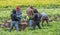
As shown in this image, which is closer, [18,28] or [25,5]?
[18,28]

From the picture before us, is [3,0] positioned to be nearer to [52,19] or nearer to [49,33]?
[52,19]

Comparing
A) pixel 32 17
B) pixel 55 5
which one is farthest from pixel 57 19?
pixel 55 5

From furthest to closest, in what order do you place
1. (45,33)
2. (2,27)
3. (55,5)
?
(55,5) → (2,27) → (45,33)

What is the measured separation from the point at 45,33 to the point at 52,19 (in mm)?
6645

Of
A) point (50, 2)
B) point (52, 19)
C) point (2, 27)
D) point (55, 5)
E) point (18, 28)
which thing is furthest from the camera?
point (50, 2)

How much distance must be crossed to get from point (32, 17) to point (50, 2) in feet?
57.3

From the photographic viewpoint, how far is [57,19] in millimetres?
20797

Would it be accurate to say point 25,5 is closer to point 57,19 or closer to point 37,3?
point 37,3

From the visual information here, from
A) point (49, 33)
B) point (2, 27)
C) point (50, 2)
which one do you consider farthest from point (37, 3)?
point (49, 33)

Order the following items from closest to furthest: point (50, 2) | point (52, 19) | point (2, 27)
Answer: point (2, 27), point (52, 19), point (50, 2)

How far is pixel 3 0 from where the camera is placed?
35.4 meters

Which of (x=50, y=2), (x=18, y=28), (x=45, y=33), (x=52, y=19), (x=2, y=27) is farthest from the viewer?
(x=50, y=2)

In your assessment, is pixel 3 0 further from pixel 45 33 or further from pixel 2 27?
pixel 45 33

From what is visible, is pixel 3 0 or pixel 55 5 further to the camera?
pixel 3 0
